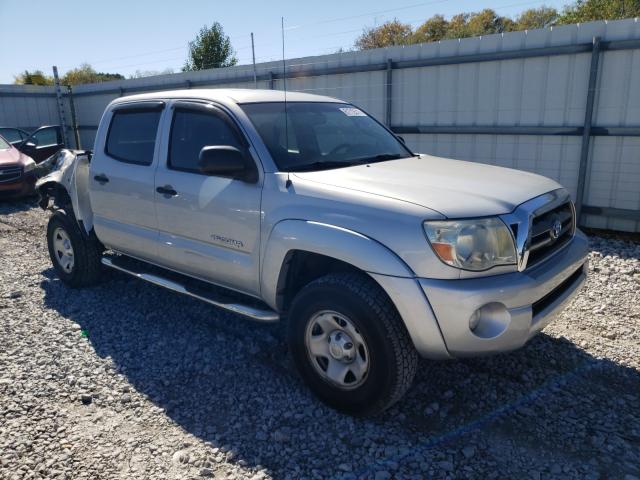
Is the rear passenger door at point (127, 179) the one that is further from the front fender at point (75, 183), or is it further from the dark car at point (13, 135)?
the dark car at point (13, 135)

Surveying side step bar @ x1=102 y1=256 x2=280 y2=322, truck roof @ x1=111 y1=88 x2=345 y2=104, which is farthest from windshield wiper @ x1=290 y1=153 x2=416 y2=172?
side step bar @ x1=102 y1=256 x2=280 y2=322

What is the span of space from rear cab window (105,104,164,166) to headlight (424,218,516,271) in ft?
8.45

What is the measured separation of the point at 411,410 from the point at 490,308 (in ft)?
2.98

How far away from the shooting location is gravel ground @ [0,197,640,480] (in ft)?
9.11

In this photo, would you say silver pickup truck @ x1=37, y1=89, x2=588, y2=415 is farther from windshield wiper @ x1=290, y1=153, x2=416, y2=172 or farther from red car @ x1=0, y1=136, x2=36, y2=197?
red car @ x1=0, y1=136, x2=36, y2=197

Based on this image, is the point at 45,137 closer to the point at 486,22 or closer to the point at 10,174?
the point at 10,174

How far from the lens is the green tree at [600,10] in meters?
28.9

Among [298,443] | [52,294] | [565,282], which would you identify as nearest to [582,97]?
[565,282]

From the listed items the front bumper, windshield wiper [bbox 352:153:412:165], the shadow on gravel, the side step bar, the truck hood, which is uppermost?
windshield wiper [bbox 352:153:412:165]

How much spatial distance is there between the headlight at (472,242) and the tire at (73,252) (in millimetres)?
3859

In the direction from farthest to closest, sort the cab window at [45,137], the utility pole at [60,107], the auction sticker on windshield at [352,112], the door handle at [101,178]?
1. the utility pole at [60,107]
2. the cab window at [45,137]
3. the door handle at [101,178]
4. the auction sticker on windshield at [352,112]

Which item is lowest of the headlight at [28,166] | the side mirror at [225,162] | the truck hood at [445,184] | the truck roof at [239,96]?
the headlight at [28,166]

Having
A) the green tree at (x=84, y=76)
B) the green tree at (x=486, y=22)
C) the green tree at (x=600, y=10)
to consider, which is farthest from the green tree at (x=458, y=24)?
the green tree at (x=84, y=76)

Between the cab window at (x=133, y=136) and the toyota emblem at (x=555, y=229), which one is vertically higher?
the cab window at (x=133, y=136)
